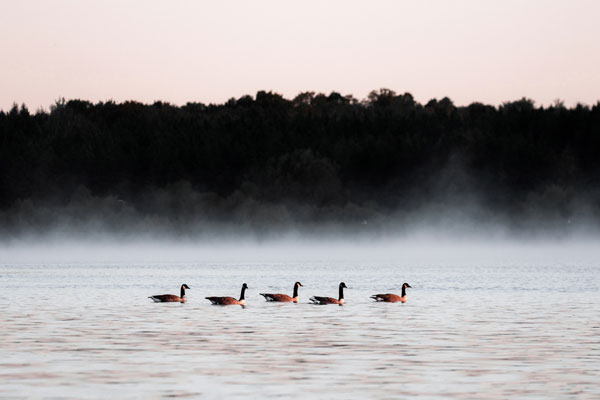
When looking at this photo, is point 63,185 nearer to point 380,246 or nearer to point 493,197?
point 380,246

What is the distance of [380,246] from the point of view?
479 ft

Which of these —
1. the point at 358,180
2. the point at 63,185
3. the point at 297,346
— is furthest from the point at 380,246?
the point at 297,346

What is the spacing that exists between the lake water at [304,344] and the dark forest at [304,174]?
91512 millimetres

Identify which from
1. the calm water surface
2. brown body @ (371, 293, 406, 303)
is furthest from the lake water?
brown body @ (371, 293, 406, 303)

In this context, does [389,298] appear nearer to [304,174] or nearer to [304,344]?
[304,344]

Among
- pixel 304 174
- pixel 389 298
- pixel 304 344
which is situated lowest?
pixel 304 344

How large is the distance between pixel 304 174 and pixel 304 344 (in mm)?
126735

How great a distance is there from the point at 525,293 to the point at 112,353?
1075 inches

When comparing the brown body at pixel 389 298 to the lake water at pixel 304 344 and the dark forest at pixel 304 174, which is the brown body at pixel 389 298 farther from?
the dark forest at pixel 304 174

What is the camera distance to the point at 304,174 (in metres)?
158

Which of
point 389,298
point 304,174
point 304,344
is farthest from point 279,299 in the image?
point 304,174

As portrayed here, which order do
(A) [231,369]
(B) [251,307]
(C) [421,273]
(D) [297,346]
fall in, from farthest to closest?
(C) [421,273] < (B) [251,307] < (D) [297,346] < (A) [231,369]

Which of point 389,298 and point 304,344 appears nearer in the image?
point 304,344

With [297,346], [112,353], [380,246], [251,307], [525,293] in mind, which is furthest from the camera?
[380,246]
